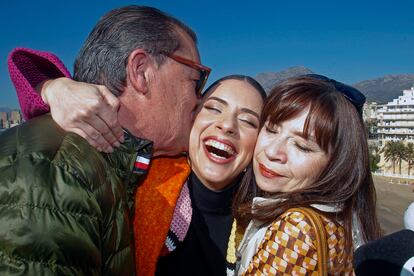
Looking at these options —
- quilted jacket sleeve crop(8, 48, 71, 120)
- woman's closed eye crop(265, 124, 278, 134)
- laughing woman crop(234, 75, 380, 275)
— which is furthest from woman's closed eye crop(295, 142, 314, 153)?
quilted jacket sleeve crop(8, 48, 71, 120)

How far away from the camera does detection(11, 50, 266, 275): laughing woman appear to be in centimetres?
285

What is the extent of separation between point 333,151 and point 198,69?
3.87 feet

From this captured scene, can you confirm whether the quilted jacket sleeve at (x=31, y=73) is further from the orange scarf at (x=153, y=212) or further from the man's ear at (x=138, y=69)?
the orange scarf at (x=153, y=212)

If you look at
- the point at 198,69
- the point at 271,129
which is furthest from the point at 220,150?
the point at 198,69

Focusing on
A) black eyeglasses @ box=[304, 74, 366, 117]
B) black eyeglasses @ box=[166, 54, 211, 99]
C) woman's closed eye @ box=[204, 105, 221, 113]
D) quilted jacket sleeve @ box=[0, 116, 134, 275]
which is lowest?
quilted jacket sleeve @ box=[0, 116, 134, 275]

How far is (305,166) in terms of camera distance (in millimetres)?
2693

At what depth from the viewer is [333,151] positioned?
2.72 metres

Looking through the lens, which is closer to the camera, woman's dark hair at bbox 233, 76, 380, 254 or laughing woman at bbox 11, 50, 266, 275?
woman's dark hair at bbox 233, 76, 380, 254

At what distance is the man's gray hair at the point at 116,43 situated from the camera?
2428mm

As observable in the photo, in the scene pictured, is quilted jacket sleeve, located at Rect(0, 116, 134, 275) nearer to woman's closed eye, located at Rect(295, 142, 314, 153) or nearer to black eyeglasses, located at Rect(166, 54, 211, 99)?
black eyeglasses, located at Rect(166, 54, 211, 99)

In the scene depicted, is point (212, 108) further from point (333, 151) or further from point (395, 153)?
point (395, 153)

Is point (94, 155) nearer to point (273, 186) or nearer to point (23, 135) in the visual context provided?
point (23, 135)

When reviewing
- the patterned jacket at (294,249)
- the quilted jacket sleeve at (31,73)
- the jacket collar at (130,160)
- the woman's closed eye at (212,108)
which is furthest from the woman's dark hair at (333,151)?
the quilted jacket sleeve at (31,73)

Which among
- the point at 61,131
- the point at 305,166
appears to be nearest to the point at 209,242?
the point at 305,166
